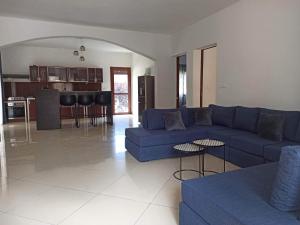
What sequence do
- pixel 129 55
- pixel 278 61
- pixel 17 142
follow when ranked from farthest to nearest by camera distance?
pixel 129 55
pixel 17 142
pixel 278 61

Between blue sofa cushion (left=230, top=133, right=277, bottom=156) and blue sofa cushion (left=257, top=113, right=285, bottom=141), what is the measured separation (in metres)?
0.09

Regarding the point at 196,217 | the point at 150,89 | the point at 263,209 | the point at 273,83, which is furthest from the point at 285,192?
the point at 150,89

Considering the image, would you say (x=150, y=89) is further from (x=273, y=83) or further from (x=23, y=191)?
(x=23, y=191)

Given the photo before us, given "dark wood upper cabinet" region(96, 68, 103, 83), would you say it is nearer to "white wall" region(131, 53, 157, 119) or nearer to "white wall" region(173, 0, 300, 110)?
"white wall" region(131, 53, 157, 119)

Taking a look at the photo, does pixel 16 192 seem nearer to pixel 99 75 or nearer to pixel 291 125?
pixel 291 125

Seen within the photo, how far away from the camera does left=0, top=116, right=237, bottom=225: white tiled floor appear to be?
2.20 m

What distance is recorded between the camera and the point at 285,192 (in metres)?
1.42

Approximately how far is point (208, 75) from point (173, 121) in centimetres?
301

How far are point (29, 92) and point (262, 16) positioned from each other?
8.37m

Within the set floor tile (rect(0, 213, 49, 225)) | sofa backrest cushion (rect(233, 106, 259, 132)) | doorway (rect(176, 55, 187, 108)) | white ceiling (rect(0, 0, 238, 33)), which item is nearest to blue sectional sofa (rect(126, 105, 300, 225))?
sofa backrest cushion (rect(233, 106, 259, 132))

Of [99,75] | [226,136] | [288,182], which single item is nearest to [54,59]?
[99,75]

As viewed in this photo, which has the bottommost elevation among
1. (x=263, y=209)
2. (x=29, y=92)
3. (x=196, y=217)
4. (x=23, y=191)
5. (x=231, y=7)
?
(x=23, y=191)

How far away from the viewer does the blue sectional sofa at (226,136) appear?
10.5 feet

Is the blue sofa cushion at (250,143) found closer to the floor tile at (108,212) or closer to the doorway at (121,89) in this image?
the floor tile at (108,212)
